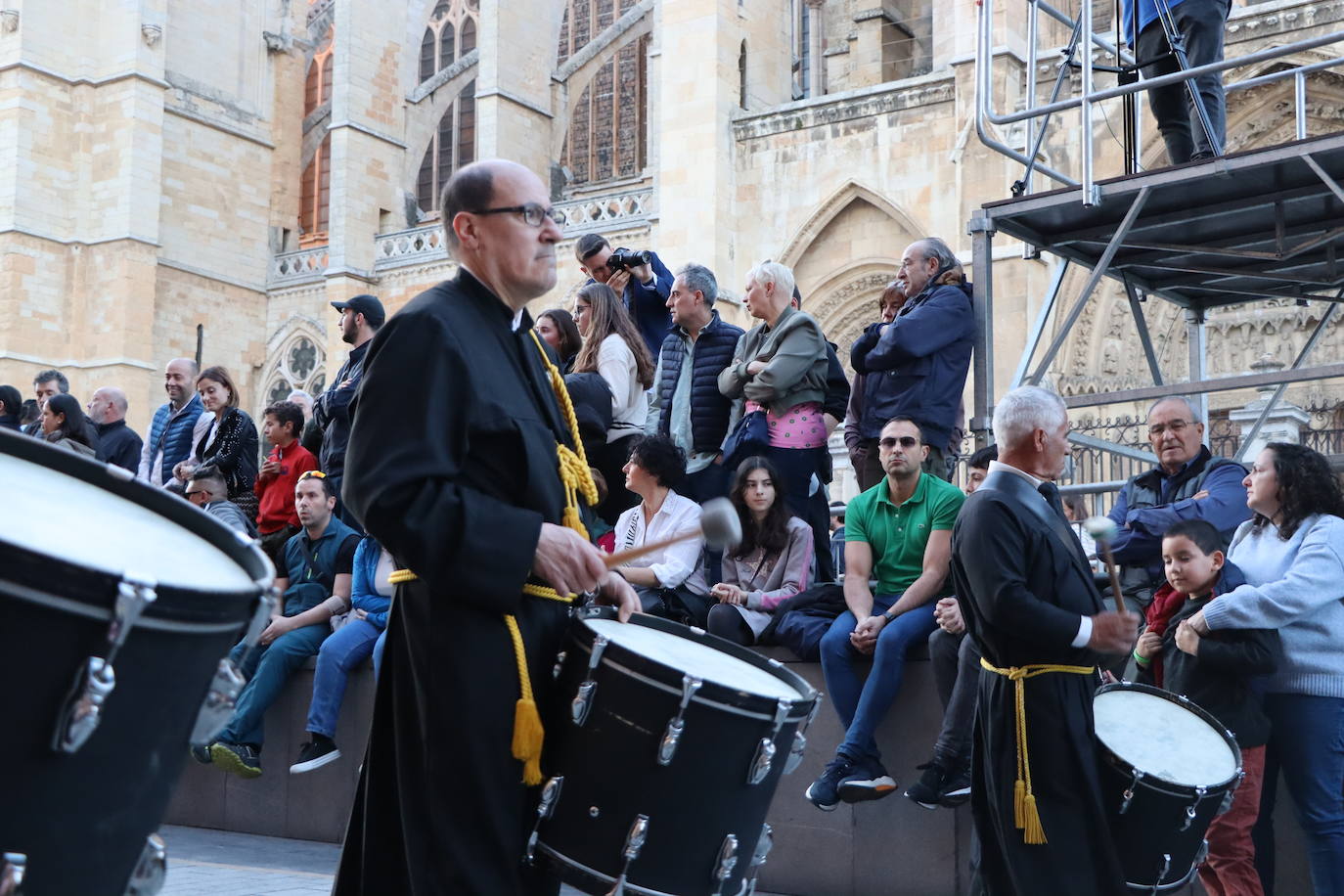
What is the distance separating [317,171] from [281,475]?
25.4 meters

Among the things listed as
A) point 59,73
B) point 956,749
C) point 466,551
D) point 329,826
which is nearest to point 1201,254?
point 956,749

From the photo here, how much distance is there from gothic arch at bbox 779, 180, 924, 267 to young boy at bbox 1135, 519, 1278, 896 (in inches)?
523

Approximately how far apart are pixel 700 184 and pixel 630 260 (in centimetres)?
1188

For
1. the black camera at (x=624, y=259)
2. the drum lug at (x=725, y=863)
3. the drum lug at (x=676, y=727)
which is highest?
the black camera at (x=624, y=259)

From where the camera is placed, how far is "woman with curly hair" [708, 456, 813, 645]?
20.0ft

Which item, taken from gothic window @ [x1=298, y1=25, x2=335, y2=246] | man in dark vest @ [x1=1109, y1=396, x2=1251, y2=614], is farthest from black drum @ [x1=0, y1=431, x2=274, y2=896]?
gothic window @ [x1=298, y1=25, x2=335, y2=246]

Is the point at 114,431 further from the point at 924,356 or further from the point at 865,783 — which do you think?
the point at 865,783

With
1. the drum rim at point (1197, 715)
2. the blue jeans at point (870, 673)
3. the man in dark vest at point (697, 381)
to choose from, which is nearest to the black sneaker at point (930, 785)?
the blue jeans at point (870, 673)

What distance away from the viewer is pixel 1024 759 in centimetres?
387

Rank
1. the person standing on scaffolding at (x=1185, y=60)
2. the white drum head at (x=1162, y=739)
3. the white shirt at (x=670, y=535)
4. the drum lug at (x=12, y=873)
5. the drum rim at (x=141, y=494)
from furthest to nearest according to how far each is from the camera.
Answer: the person standing on scaffolding at (x=1185, y=60) → the white shirt at (x=670, y=535) → the white drum head at (x=1162, y=739) → the drum rim at (x=141, y=494) → the drum lug at (x=12, y=873)

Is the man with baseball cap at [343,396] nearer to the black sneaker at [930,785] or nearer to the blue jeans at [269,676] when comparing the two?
the blue jeans at [269,676]

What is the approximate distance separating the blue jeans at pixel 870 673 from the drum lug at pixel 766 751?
2905 mm

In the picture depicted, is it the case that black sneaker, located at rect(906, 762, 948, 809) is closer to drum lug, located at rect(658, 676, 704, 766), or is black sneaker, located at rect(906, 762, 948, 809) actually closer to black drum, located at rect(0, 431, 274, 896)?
drum lug, located at rect(658, 676, 704, 766)

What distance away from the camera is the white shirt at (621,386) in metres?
6.94
